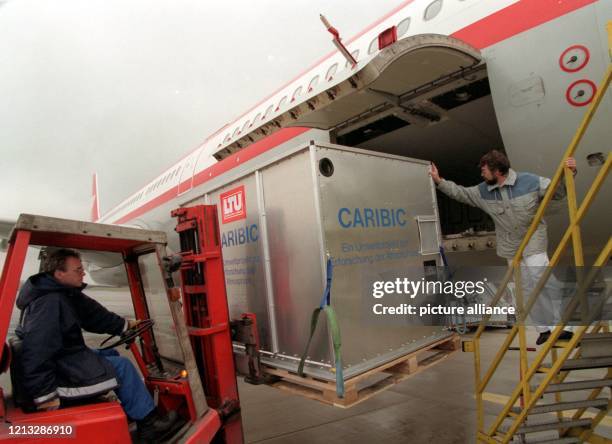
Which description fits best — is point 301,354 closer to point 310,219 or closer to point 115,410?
point 310,219

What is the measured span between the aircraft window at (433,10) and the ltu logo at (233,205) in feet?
11.6

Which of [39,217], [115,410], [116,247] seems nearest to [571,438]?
[115,410]

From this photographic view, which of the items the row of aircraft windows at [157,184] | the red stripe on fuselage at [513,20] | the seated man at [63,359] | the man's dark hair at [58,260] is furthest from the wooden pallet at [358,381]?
the row of aircraft windows at [157,184]

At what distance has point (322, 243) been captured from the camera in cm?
286

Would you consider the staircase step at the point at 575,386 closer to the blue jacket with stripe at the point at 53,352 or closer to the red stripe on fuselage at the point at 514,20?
the blue jacket with stripe at the point at 53,352

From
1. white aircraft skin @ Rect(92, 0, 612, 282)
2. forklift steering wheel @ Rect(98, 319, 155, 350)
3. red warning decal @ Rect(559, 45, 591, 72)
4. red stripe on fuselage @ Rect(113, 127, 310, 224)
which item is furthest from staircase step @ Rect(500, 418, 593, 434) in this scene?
red stripe on fuselage @ Rect(113, 127, 310, 224)

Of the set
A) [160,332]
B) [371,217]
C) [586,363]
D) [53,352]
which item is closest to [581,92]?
[371,217]

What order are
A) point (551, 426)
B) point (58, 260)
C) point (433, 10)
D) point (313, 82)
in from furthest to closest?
1. point (313, 82)
2. point (433, 10)
3. point (551, 426)
4. point (58, 260)

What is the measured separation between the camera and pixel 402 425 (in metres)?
4.02

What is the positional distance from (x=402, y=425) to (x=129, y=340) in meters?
2.75

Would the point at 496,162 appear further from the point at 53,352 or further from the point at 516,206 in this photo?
the point at 53,352

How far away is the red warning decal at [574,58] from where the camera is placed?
376 cm

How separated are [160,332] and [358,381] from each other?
1.51 m

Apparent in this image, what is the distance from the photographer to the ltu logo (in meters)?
3.68
